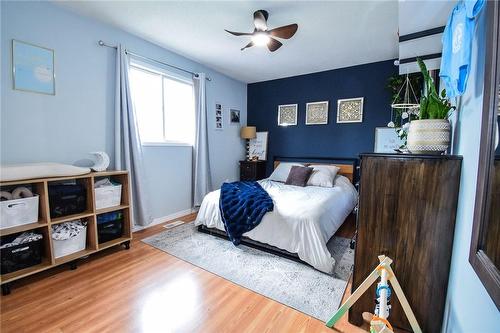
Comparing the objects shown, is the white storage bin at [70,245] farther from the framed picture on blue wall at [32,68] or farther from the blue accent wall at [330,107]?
the blue accent wall at [330,107]

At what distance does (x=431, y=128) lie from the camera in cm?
124

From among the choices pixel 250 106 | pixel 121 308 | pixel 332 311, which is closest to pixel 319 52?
pixel 250 106

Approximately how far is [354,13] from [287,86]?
2159 millimetres

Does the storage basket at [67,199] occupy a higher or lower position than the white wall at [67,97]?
lower

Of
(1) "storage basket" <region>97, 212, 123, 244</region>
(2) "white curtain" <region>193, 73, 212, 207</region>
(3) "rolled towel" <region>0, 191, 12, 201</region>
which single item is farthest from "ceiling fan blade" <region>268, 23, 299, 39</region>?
(3) "rolled towel" <region>0, 191, 12, 201</region>

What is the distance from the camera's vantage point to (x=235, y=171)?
15.3 feet

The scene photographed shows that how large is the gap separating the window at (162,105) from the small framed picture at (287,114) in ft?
5.82

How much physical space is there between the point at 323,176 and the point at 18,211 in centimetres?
343

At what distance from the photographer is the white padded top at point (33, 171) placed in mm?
1625

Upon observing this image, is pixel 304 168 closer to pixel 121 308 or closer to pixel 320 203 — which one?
pixel 320 203

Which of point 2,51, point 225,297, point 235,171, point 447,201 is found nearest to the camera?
point 447,201

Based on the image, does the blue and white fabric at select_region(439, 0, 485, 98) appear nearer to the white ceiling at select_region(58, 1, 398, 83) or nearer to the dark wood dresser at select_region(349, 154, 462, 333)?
the dark wood dresser at select_region(349, 154, 462, 333)

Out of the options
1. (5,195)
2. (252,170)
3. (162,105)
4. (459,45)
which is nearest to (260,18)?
(459,45)

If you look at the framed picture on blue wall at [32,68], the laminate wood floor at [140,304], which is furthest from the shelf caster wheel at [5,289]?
the framed picture on blue wall at [32,68]
